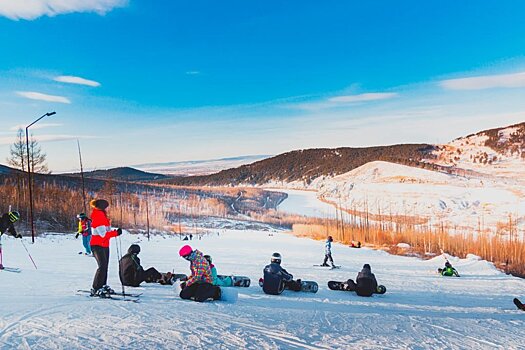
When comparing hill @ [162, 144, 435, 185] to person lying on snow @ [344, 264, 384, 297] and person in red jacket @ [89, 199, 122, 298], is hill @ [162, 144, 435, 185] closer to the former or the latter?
person lying on snow @ [344, 264, 384, 297]

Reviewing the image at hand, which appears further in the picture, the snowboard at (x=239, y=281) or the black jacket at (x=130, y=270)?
the snowboard at (x=239, y=281)

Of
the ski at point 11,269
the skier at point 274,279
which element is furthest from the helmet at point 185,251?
the ski at point 11,269

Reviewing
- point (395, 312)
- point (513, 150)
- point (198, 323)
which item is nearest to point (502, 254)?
point (395, 312)

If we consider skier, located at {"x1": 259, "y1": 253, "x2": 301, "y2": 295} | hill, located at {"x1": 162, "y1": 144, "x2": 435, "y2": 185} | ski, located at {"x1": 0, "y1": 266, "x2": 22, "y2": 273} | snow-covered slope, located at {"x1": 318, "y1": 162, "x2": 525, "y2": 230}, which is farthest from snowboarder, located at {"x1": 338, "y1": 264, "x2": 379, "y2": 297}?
hill, located at {"x1": 162, "y1": 144, "x2": 435, "y2": 185}

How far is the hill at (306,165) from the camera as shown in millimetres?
91438

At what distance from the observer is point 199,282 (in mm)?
8539

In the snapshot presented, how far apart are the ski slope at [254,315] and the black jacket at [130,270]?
20cm

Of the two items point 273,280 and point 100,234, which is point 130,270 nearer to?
point 100,234

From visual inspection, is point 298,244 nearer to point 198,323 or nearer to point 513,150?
point 198,323

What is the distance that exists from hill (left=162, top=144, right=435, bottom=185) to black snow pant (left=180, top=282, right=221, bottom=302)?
79.3m

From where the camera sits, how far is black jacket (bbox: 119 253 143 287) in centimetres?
944

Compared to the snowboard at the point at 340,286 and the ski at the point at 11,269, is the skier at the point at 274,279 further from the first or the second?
the ski at the point at 11,269

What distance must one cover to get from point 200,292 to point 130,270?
Answer: 1.86 m

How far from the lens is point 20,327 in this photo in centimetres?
640
